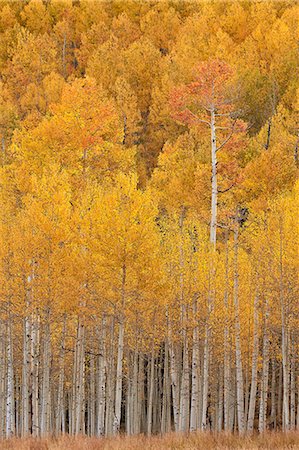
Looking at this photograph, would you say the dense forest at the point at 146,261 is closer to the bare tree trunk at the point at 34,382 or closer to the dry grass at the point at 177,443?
the bare tree trunk at the point at 34,382

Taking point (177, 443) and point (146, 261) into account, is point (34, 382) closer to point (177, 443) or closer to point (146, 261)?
point (146, 261)

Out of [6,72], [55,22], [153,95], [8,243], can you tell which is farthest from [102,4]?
[8,243]

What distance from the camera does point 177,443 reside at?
14.0m

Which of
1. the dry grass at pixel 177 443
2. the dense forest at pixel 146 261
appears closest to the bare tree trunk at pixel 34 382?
the dense forest at pixel 146 261

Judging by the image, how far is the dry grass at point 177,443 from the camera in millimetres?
13203

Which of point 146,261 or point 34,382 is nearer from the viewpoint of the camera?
point 146,261

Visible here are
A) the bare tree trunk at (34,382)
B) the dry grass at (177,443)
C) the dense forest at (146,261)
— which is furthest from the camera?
the dense forest at (146,261)

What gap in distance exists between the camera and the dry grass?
1320 centimetres

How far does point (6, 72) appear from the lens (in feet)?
229

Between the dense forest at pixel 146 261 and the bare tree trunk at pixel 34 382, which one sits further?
the dense forest at pixel 146 261

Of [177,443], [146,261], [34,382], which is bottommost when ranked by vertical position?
[177,443]

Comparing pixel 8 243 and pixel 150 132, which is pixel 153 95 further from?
pixel 8 243

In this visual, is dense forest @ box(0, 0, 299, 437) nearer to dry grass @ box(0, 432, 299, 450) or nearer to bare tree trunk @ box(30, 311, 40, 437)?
bare tree trunk @ box(30, 311, 40, 437)

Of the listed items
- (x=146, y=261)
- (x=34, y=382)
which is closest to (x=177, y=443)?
(x=146, y=261)
